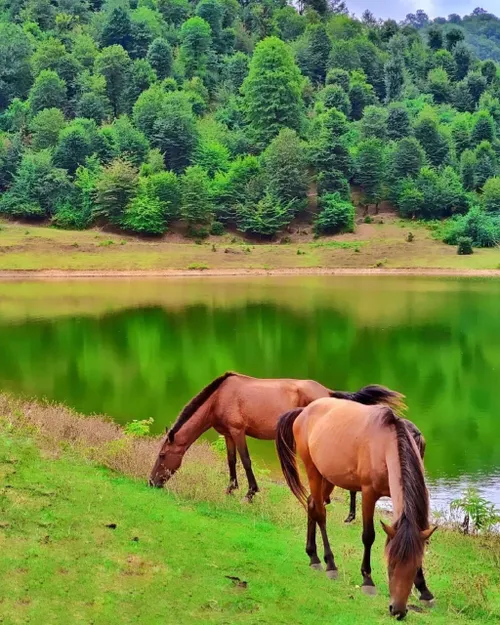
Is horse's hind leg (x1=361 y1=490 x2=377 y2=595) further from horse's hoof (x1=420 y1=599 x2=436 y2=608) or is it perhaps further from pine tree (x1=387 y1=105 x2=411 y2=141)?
pine tree (x1=387 y1=105 x2=411 y2=141)

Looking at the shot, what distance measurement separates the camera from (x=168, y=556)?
8.01m

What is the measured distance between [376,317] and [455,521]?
3010 cm

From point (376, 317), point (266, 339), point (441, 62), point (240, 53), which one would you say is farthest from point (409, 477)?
point (441, 62)

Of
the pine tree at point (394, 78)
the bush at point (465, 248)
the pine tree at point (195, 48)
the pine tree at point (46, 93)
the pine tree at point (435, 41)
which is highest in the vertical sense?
the pine tree at point (435, 41)

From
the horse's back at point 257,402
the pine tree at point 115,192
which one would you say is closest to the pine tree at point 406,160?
the pine tree at point 115,192

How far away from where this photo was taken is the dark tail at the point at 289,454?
9266mm

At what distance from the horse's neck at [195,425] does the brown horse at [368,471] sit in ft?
9.22

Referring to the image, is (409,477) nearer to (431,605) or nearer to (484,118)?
(431,605)

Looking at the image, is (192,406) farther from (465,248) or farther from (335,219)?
(335,219)

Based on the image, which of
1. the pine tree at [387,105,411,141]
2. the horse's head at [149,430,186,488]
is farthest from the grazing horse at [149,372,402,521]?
the pine tree at [387,105,411,141]

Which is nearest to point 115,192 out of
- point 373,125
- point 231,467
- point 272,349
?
point 373,125

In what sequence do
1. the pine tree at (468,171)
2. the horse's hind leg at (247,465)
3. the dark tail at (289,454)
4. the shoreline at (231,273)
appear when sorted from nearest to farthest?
the dark tail at (289,454)
the horse's hind leg at (247,465)
the shoreline at (231,273)
the pine tree at (468,171)

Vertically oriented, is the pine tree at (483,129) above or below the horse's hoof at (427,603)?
above

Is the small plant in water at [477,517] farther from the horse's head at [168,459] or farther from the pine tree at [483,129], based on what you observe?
the pine tree at [483,129]
